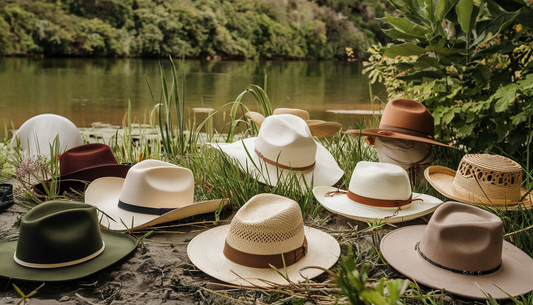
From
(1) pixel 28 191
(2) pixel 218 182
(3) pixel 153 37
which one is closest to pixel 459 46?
(2) pixel 218 182

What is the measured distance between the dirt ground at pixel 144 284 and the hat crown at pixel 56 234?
0.33 ft

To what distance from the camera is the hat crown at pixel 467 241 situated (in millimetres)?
1450

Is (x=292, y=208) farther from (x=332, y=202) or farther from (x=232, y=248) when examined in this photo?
(x=332, y=202)

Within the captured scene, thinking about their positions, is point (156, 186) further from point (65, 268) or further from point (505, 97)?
point (505, 97)

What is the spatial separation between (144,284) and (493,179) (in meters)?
1.67

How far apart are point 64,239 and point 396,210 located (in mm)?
1485

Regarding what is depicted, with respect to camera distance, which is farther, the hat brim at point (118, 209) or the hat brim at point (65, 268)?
the hat brim at point (118, 209)

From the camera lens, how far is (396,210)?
1998 millimetres

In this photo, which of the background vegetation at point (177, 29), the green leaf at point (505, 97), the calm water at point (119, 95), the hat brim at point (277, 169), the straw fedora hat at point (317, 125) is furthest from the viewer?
the background vegetation at point (177, 29)

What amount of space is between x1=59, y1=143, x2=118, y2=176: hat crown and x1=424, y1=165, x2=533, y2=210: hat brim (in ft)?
6.48

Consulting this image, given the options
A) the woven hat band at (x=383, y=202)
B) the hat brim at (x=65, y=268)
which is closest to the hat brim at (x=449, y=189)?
the woven hat band at (x=383, y=202)

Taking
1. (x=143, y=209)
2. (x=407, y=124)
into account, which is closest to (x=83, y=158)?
(x=143, y=209)

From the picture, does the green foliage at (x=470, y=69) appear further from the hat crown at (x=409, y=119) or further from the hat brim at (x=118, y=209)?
the hat brim at (x=118, y=209)

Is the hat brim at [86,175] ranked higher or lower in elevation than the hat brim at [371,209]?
lower
